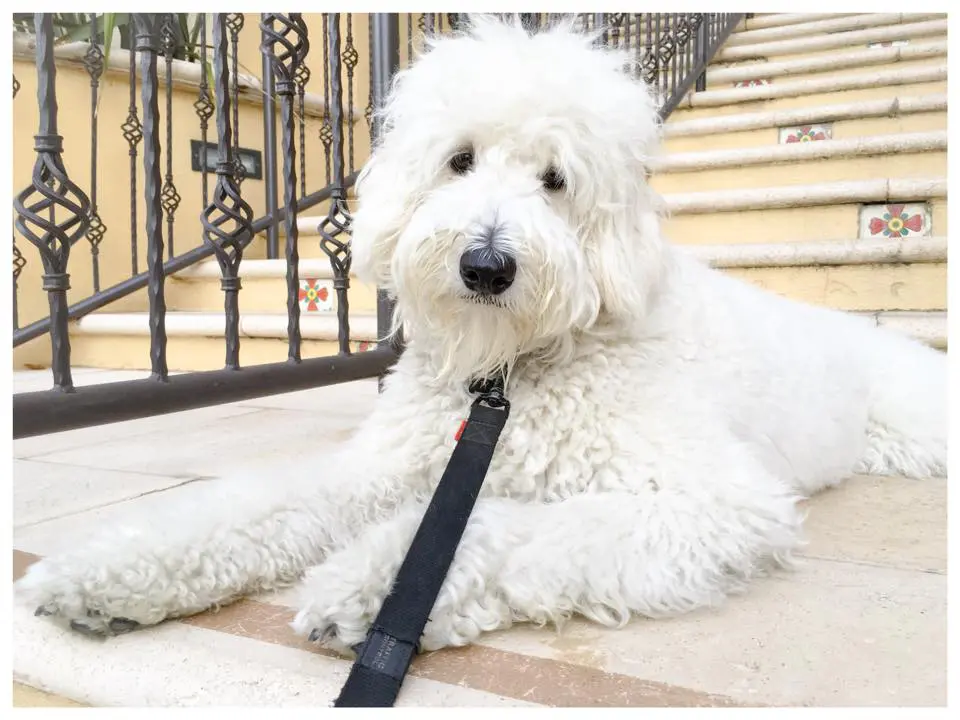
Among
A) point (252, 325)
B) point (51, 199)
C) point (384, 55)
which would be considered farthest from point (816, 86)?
point (51, 199)

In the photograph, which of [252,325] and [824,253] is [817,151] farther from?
[252,325]

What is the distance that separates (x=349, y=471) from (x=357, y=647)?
1.94 ft

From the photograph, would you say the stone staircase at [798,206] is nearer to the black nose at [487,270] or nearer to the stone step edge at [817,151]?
the stone step edge at [817,151]

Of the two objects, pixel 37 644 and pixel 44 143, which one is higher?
pixel 44 143

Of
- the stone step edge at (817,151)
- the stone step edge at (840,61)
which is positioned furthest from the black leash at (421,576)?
the stone step edge at (840,61)

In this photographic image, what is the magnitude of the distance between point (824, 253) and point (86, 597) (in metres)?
3.22

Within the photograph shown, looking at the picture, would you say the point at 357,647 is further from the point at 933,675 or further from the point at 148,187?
the point at 148,187

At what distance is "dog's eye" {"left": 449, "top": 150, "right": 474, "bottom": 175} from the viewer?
156 centimetres

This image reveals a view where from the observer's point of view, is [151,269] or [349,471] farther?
[151,269]

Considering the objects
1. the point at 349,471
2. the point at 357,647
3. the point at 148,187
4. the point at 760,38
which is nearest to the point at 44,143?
the point at 148,187

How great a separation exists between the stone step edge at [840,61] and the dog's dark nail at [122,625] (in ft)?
18.4

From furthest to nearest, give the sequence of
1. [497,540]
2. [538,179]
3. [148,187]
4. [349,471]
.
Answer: [148,187] < [349,471] < [538,179] < [497,540]

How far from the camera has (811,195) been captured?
3723mm

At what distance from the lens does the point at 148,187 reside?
6.28 ft
